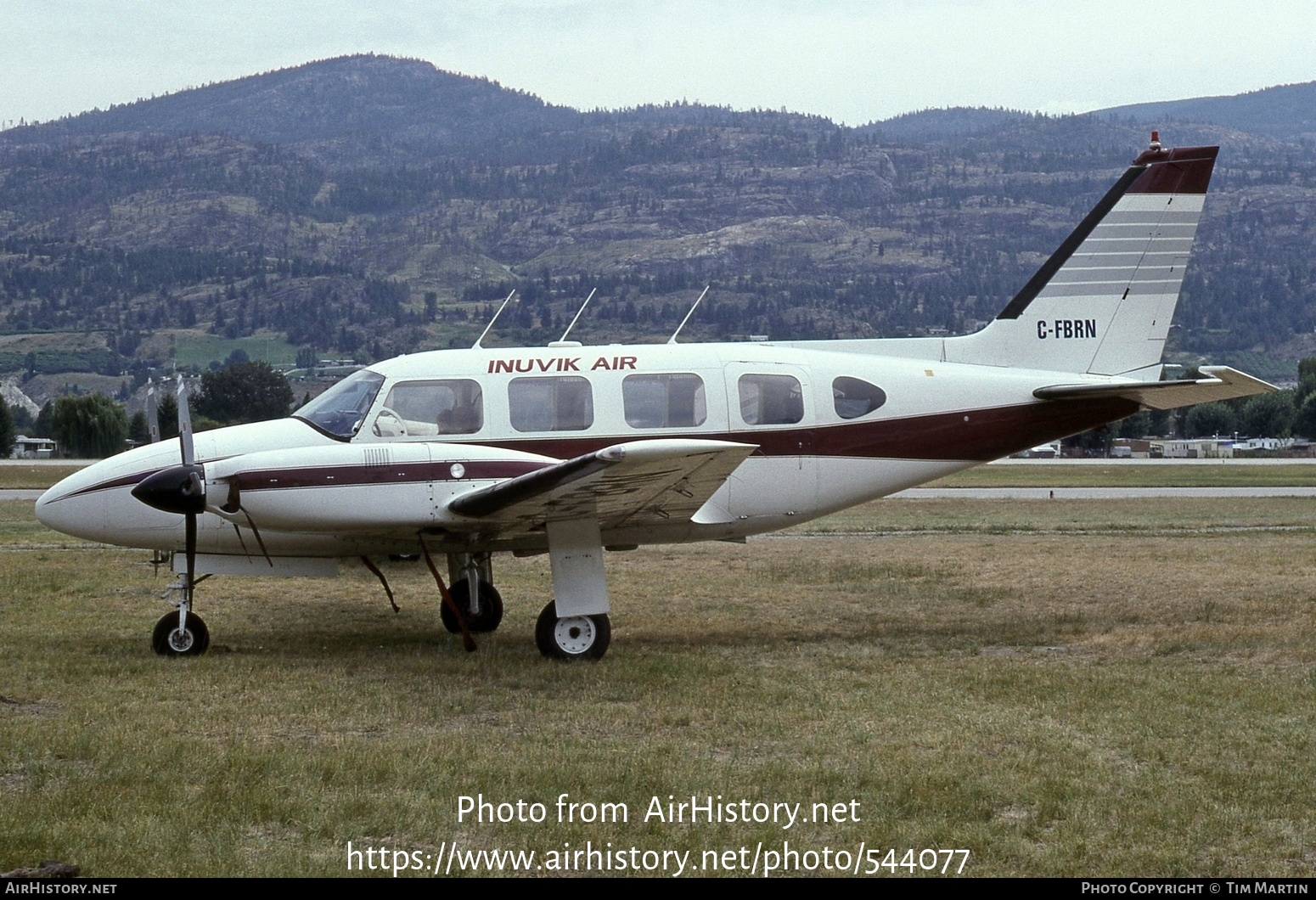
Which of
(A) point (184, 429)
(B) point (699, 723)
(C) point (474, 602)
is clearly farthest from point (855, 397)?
(A) point (184, 429)

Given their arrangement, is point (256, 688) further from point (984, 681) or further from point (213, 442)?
point (984, 681)

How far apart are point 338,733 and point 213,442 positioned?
476 cm

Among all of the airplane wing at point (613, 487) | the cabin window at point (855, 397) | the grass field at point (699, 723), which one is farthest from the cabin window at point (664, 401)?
the grass field at point (699, 723)

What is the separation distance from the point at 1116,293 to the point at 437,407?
8313 millimetres

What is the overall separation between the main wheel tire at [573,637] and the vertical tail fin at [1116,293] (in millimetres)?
5701

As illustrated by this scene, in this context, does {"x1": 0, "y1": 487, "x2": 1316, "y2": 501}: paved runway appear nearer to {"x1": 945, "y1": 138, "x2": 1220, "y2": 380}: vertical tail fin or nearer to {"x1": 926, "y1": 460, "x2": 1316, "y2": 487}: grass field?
{"x1": 926, "y1": 460, "x2": 1316, "y2": 487}: grass field

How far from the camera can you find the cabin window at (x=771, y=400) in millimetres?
14539

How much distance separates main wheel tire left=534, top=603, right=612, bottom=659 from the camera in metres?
13.2

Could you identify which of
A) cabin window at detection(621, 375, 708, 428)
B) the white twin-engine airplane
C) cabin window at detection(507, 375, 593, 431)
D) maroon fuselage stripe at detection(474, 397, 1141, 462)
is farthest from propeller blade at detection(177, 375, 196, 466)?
maroon fuselage stripe at detection(474, 397, 1141, 462)

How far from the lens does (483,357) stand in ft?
47.6

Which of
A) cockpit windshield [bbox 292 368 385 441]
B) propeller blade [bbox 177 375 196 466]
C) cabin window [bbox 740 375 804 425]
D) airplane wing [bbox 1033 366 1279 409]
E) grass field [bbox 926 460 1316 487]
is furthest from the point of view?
grass field [bbox 926 460 1316 487]

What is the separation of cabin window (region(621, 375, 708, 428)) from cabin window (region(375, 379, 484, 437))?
1645mm

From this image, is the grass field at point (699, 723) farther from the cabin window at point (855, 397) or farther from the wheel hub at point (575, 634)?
the cabin window at point (855, 397)
